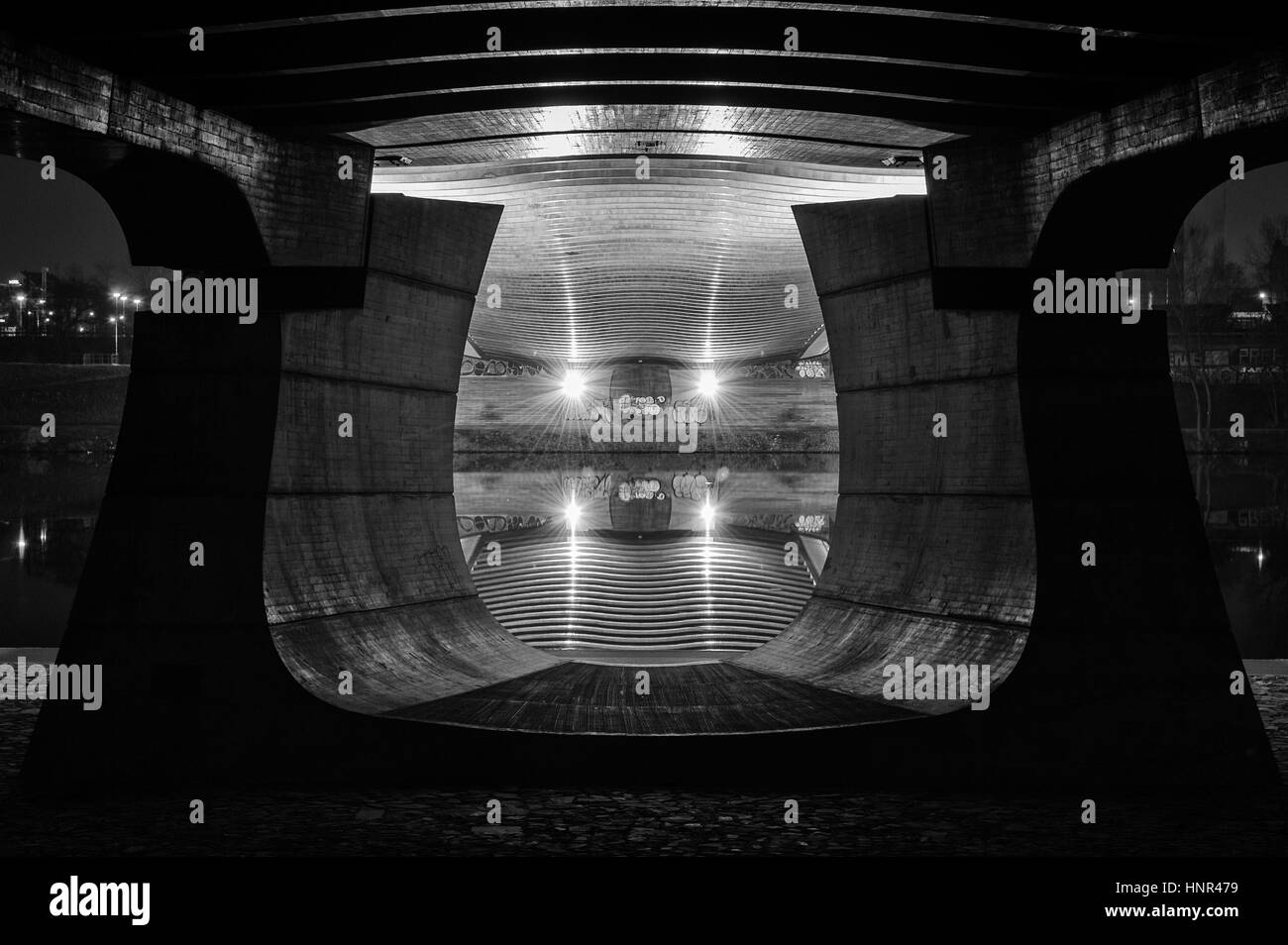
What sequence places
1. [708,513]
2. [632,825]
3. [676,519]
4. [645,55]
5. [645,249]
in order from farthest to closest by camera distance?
[708,513] < [676,519] < [645,249] < [645,55] < [632,825]

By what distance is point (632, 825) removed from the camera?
7156 millimetres

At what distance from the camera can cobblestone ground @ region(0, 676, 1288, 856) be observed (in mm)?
6785

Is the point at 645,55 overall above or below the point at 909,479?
above

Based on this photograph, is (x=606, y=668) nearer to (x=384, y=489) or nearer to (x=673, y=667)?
(x=673, y=667)

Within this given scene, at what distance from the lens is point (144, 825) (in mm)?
7266

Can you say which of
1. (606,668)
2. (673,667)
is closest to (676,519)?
(673,667)

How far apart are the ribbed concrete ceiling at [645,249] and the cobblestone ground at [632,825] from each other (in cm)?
813

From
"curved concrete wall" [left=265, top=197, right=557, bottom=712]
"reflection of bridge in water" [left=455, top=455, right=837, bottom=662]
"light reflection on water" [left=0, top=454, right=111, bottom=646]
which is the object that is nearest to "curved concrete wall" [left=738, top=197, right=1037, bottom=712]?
"curved concrete wall" [left=265, top=197, right=557, bottom=712]

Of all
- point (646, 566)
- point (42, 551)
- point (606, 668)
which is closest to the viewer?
point (606, 668)

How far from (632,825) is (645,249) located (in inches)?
773

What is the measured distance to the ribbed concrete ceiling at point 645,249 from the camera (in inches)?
716

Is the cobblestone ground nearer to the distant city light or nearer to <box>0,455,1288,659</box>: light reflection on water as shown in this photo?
<box>0,455,1288,659</box>: light reflection on water

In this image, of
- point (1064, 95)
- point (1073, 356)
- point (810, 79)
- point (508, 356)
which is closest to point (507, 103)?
point (810, 79)

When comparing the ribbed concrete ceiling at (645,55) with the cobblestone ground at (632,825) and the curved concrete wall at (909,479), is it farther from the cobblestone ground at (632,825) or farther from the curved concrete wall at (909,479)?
the cobblestone ground at (632,825)
